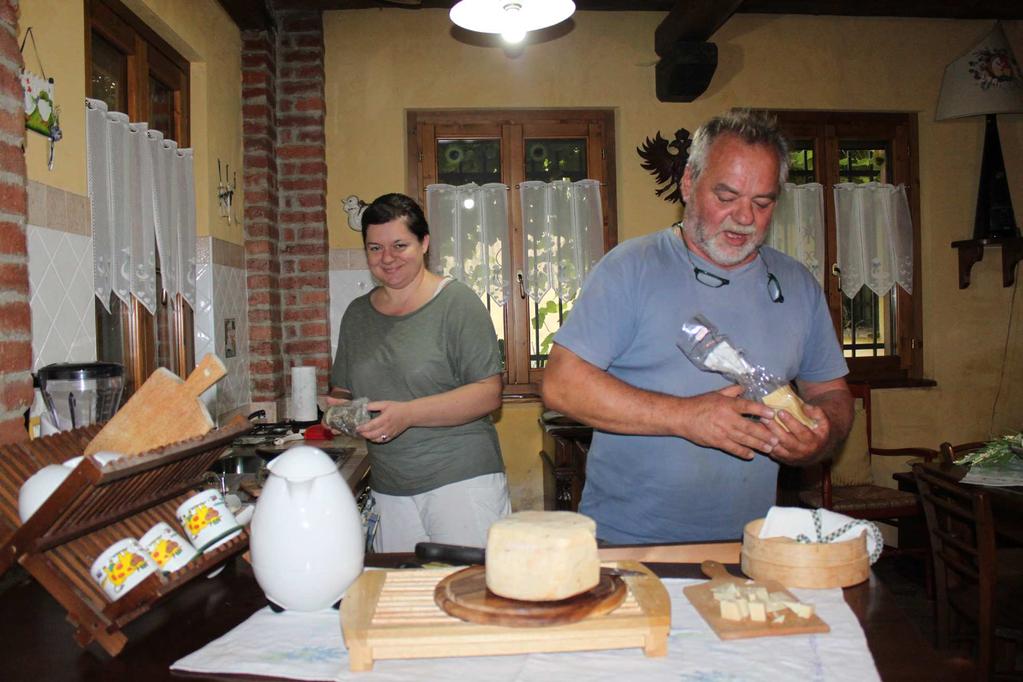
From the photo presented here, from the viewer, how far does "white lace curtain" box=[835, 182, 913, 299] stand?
5.14 m

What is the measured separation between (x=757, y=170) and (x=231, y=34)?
10.9 feet

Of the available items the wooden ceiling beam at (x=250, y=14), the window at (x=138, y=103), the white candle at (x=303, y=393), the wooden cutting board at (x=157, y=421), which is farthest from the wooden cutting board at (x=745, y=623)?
the wooden ceiling beam at (x=250, y=14)

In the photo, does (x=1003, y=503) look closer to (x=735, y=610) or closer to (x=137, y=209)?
(x=735, y=610)

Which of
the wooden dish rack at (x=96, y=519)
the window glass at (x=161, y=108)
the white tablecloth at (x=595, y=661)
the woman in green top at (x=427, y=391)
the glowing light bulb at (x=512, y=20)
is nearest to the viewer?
the white tablecloth at (x=595, y=661)

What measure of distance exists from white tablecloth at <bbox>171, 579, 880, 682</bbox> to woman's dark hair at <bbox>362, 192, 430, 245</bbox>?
5.12ft

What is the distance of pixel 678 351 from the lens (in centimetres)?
179

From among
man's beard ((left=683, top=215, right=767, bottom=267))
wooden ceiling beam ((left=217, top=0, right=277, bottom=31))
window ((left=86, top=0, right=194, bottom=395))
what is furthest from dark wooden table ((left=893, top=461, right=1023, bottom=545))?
wooden ceiling beam ((left=217, top=0, right=277, bottom=31))

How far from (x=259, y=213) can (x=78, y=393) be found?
2713 millimetres

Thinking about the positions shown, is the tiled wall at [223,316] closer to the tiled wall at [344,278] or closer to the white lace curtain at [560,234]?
the tiled wall at [344,278]

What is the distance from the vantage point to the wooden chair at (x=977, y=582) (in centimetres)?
266

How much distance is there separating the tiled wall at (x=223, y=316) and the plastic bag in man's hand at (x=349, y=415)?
1108 millimetres

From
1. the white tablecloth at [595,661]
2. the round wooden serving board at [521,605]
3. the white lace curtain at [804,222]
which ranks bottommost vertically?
the white tablecloth at [595,661]

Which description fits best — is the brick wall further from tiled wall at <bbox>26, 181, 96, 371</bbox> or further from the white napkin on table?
the white napkin on table

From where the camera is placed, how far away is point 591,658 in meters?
1.03
